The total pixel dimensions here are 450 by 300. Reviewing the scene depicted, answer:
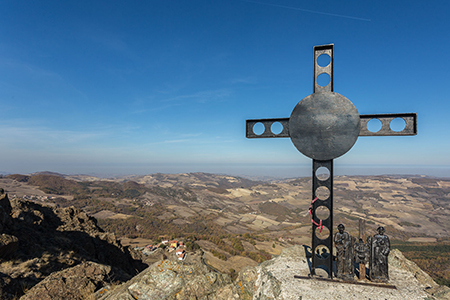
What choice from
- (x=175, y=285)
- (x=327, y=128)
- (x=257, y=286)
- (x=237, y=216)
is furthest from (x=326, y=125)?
(x=237, y=216)

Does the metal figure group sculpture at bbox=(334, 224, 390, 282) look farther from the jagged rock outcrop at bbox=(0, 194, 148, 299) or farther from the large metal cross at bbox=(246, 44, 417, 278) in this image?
the jagged rock outcrop at bbox=(0, 194, 148, 299)

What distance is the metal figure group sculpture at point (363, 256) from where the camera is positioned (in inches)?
207

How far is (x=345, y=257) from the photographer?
5.41 meters

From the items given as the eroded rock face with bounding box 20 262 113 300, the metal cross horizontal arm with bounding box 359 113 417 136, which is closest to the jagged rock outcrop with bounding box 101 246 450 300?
the eroded rock face with bounding box 20 262 113 300

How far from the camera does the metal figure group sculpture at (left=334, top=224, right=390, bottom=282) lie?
5.27 meters

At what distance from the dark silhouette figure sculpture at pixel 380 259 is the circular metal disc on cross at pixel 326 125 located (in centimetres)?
236

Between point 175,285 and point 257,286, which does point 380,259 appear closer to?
point 257,286

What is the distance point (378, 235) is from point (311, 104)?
13.2 feet

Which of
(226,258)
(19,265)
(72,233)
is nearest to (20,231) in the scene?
(19,265)

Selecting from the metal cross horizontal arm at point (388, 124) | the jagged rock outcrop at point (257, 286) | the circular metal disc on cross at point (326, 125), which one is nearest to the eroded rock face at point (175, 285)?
the jagged rock outcrop at point (257, 286)

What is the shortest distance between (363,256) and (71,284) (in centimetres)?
793

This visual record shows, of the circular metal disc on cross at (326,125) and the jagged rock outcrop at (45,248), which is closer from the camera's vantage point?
the circular metal disc on cross at (326,125)

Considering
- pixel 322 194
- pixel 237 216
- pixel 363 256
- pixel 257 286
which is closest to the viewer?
pixel 363 256

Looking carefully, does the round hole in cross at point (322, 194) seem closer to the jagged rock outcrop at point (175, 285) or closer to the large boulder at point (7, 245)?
the jagged rock outcrop at point (175, 285)
